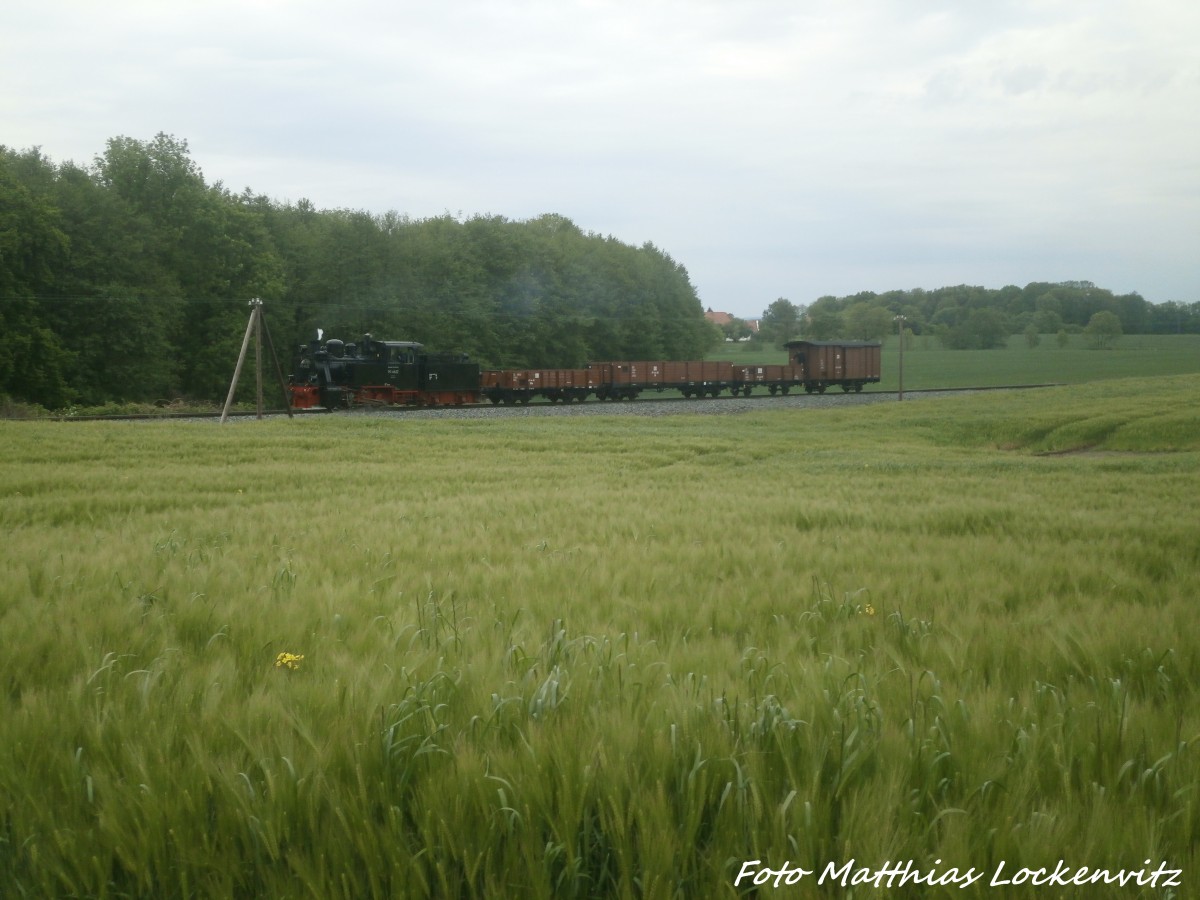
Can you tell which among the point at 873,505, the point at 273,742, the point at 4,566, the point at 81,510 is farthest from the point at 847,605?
the point at 81,510

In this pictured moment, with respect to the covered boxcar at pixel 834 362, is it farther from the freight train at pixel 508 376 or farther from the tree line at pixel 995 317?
the tree line at pixel 995 317

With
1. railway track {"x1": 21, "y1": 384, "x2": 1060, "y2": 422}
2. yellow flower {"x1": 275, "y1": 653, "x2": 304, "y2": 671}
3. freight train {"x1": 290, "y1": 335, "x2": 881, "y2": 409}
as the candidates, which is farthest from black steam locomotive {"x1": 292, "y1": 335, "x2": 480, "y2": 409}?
yellow flower {"x1": 275, "y1": 653, "x2": 304, "y2": 671}

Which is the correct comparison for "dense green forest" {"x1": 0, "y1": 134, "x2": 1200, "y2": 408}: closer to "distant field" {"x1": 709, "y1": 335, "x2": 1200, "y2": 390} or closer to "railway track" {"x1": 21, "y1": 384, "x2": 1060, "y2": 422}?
"distant field" {"x1": 709, "y1": 335, "x2": 1200, "y2": 390}

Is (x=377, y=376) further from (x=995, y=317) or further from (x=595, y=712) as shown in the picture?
(x=995, y=317)

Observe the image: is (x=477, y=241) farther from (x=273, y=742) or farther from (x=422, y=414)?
(x=273, y=742)

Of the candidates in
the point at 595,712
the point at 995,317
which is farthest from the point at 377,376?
the point at 995,317

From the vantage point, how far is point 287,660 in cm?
365

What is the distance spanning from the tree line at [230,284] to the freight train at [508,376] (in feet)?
40.9

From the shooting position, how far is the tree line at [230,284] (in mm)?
51281

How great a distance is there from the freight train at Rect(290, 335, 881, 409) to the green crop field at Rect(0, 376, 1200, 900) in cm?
3962

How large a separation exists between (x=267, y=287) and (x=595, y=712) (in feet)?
212

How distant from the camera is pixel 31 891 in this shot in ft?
7.04

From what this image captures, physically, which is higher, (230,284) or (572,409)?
(230,284)

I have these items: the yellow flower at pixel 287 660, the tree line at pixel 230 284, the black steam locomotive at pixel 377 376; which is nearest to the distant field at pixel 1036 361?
the tree line at pixel 230 284
